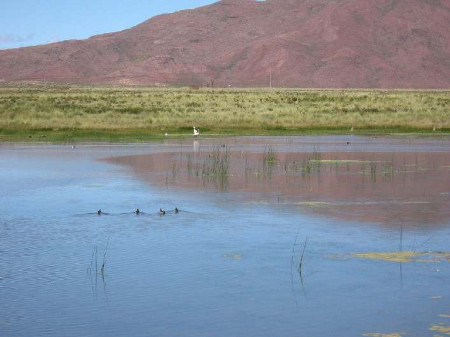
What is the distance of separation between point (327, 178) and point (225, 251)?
9488 millimetres

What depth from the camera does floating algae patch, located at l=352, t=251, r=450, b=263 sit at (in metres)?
11.0

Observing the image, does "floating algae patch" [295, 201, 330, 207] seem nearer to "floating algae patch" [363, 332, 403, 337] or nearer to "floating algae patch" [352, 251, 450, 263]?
"floating algae patch" [352, 251, 450, 263]

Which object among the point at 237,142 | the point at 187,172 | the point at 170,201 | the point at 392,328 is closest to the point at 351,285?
the point at 392,328

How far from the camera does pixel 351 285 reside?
968 centimetres

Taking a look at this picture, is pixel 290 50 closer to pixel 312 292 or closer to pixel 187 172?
pixel 187 172

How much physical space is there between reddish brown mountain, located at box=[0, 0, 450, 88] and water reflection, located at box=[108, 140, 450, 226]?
133 m

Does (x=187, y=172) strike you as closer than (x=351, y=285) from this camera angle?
No

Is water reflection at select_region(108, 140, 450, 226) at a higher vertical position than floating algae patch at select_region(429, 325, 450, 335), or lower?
higher

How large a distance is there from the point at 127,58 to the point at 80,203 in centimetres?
18337

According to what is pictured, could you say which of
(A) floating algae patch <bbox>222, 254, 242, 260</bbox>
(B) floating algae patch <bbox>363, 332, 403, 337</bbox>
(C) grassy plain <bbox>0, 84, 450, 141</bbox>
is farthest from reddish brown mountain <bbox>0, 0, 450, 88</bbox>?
(B) floating algae patch <bbox>363, 332, 403, 337</bbox>

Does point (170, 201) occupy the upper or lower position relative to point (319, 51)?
lower

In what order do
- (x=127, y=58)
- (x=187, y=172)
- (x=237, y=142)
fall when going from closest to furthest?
(x=187, y=172) → (x=237, y=142) → (x=127, y=58)

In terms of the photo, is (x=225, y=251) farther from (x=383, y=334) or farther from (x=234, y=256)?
(x=383, y=334)

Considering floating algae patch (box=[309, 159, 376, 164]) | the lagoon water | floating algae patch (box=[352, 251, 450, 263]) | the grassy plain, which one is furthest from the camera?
the grassy plain
